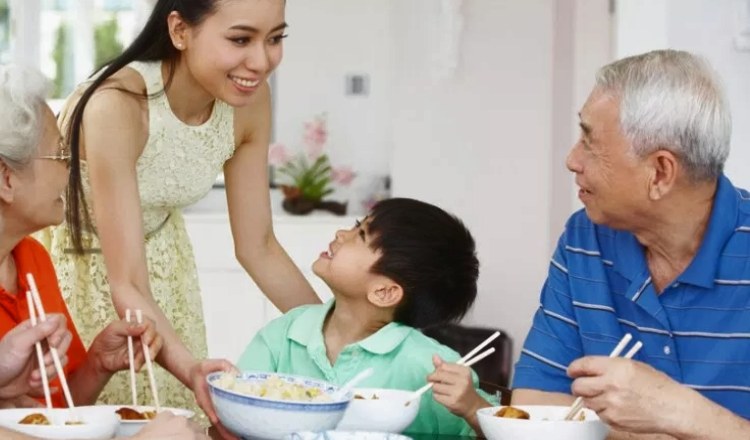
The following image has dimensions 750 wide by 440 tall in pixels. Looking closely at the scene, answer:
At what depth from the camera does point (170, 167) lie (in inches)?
114

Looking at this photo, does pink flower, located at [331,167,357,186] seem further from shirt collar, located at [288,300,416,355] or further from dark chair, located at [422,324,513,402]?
shirt collar, located at [288,300,416,355]

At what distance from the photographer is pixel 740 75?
336 cm

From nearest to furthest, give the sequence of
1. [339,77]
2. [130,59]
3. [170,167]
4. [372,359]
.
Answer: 1. [372,359]
2. [130,59]
3. [170,167]
4. [339,77]

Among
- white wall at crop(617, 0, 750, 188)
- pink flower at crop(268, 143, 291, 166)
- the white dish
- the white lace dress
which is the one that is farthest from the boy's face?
→ pink flower at crop(268, 143, 291, 166)

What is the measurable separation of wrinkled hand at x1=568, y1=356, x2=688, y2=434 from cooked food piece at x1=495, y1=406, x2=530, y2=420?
0.15m

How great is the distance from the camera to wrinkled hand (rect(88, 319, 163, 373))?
241 cm

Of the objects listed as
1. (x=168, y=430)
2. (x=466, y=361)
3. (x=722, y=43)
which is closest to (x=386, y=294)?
(x=466, y=361)

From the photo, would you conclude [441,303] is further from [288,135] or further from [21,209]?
[288,135]

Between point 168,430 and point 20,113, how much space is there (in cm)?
62

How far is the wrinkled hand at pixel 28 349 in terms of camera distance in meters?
2.25

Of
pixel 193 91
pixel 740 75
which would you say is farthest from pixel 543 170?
pixel 193 91

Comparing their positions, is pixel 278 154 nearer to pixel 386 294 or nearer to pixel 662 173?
pixel 386 294

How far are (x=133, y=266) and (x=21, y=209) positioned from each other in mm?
339

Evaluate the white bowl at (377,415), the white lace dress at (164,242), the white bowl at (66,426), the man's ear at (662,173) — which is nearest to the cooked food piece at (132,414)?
the white bowl at (66,426)
